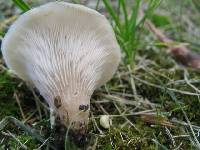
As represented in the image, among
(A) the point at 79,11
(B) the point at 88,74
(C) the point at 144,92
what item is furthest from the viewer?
(C) the point at 144,92

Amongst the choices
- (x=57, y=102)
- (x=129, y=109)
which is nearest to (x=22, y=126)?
(x=57, y=102)

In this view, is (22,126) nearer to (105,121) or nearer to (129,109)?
(105,121)

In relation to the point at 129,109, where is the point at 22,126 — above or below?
above

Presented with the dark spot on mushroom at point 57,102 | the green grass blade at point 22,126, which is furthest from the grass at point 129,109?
the dark spot on mushroom at point 57,102

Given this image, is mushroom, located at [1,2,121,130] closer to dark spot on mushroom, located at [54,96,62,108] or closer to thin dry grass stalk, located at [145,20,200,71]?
dark spot on mushroom, located at [54,96,62,108]

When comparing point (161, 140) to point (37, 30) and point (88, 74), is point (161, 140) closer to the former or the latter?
point (88, 74)

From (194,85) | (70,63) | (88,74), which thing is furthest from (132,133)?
(194,85)
